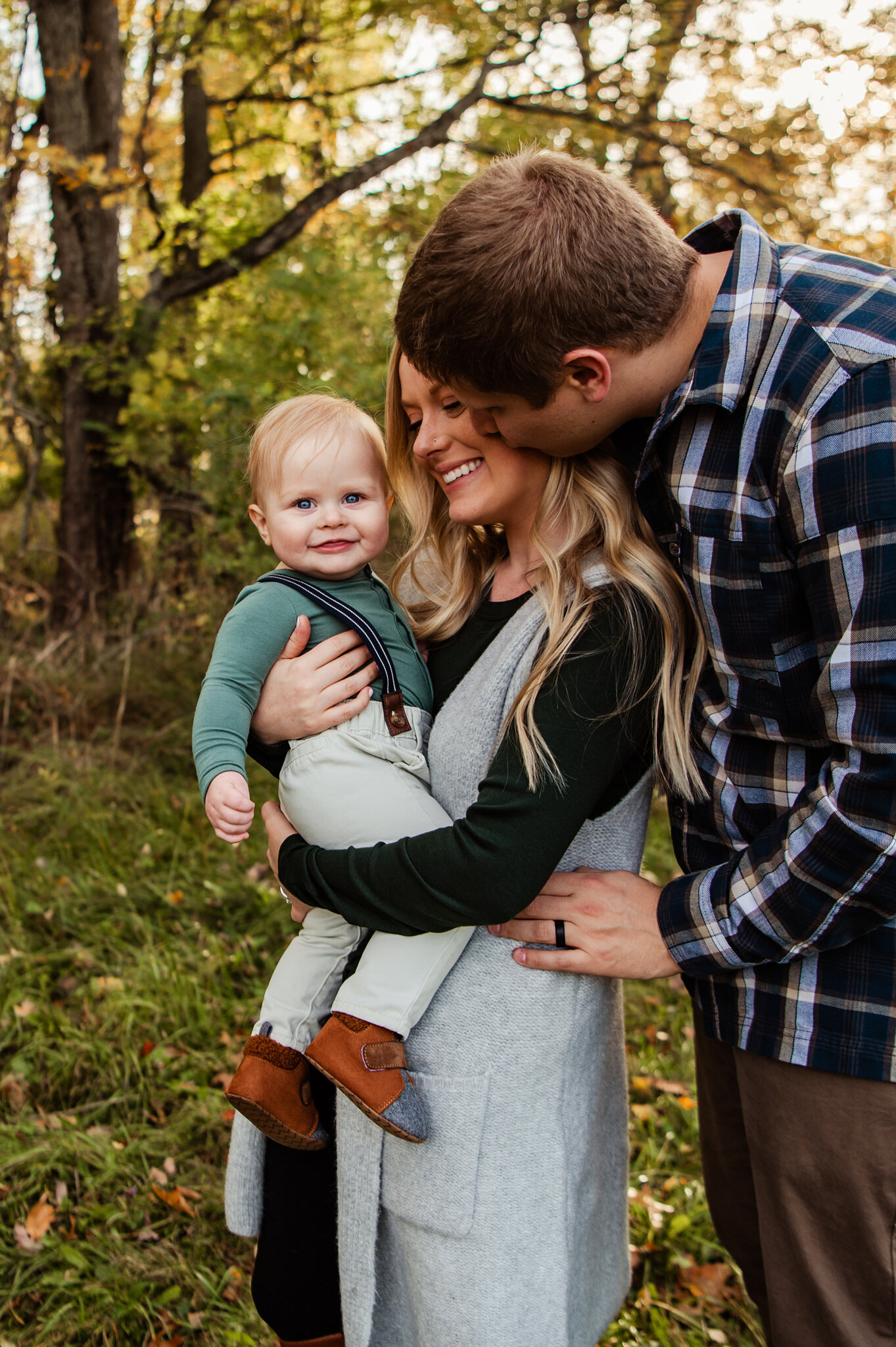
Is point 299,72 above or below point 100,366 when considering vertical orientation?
above

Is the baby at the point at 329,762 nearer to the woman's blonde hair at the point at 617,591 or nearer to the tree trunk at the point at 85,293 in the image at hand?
the woman's blonde hair at the point at 617,591

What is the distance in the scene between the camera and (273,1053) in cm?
177

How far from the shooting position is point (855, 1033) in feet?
4.78

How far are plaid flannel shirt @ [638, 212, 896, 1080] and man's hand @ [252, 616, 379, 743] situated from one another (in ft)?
2.11

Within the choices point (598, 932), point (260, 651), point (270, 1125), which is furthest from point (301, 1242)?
point (260, 651)

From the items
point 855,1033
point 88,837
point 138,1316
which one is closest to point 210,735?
point 855,1033

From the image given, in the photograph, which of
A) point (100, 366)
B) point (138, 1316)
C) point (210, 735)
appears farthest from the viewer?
point (100, 366)

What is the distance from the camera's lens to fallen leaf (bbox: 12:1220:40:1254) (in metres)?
2.57

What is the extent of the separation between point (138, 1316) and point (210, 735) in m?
1.71

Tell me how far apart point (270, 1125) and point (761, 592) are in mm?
1266

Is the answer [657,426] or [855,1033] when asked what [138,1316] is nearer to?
[855,1033]

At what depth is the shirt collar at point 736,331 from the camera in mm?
1371

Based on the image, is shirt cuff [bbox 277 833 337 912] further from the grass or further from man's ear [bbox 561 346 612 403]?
the grass

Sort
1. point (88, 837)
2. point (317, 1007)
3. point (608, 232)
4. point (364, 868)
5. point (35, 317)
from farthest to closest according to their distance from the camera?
point (35, 317), point (88, 837), point (317, 1007), point (364, 868), point (608, 232)
